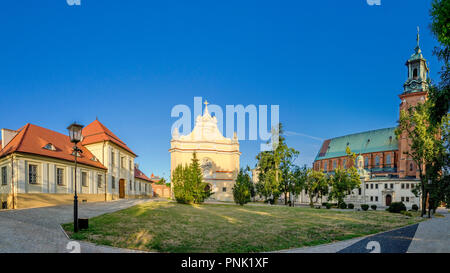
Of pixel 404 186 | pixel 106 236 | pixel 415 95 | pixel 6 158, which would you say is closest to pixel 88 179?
pixel 6 158

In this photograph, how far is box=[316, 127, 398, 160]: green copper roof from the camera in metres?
73.1

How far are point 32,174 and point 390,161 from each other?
75.4 m

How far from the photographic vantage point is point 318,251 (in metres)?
9.02

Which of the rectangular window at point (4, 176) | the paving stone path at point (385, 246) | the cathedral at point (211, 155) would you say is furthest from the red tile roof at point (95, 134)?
the paving stone path at point (385, 246)

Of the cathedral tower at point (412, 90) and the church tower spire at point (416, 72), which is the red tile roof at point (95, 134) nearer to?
the cathedral tower at point (412, 90)

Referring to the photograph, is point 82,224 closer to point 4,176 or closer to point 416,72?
point 4,176

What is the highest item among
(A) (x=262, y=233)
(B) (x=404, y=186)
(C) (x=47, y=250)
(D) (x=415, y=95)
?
(D) (x=415, y=95)

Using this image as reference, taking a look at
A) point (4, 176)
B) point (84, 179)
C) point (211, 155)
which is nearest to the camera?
point (4, 176)

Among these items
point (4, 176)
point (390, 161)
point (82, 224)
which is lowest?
point (390, 161)

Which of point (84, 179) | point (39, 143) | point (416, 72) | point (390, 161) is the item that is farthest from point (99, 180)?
point (416, 72)

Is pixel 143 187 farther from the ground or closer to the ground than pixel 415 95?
closer to the ground

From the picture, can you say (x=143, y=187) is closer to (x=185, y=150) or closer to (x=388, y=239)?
(x=185, y=150)

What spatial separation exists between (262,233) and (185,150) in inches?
1690

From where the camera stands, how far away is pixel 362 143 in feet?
262
